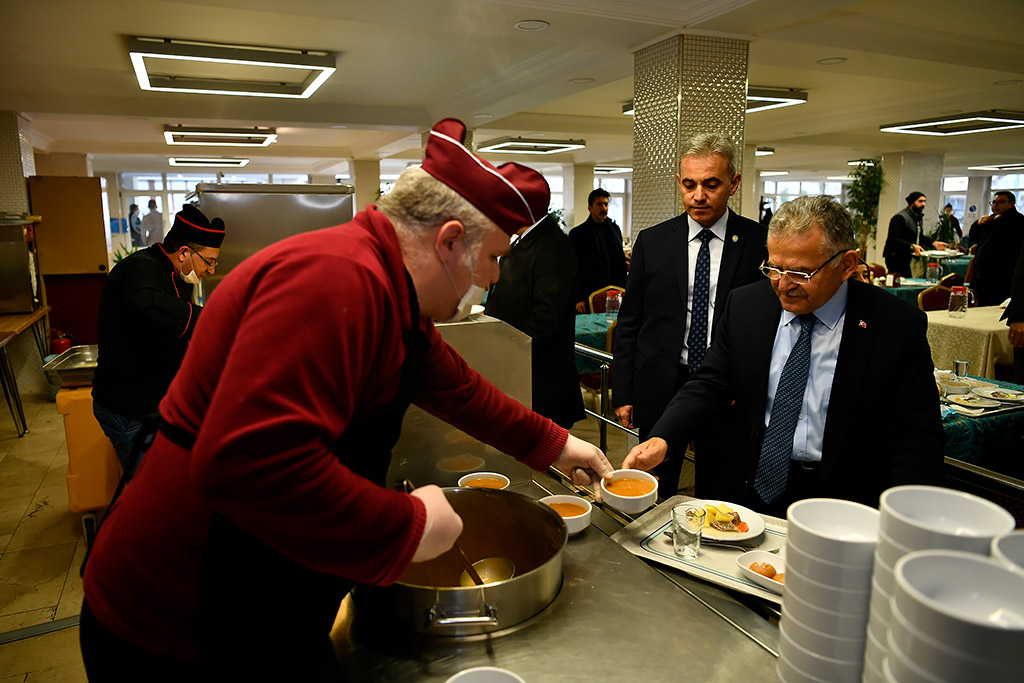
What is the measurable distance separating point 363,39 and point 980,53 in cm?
516

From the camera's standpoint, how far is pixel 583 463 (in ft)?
4.79

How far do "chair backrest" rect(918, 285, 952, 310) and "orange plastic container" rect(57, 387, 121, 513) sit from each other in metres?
6.14

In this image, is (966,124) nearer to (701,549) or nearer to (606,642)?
(701,549)

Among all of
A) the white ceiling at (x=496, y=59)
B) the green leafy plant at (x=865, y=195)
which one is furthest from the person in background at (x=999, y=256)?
the green leafy plant at (x=865, y=195)

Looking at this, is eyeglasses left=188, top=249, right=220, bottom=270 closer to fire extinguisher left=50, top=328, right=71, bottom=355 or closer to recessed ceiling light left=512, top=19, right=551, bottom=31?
recessed ceiling light left=512, top=19, right=551, bottom=31

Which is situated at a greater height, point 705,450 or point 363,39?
point 363,39

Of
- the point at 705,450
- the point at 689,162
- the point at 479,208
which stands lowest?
the point at 705,450

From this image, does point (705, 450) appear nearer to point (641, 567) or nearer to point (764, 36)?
point (641, 567)

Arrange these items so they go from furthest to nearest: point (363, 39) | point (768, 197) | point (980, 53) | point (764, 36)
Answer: point (768, 197)
point (980, 53)
point (363, 39)
point (764, 36)

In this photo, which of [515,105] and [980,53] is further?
[515,105]

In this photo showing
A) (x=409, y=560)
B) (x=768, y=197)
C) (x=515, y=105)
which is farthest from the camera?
(x=768, y=197)

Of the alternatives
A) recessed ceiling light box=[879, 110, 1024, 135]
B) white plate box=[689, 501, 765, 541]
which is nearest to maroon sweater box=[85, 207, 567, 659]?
white plate box=[689, 501, 765, 541]

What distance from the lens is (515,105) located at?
7.16m

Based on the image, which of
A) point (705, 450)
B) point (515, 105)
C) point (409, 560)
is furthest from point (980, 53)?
point (409, 560)
